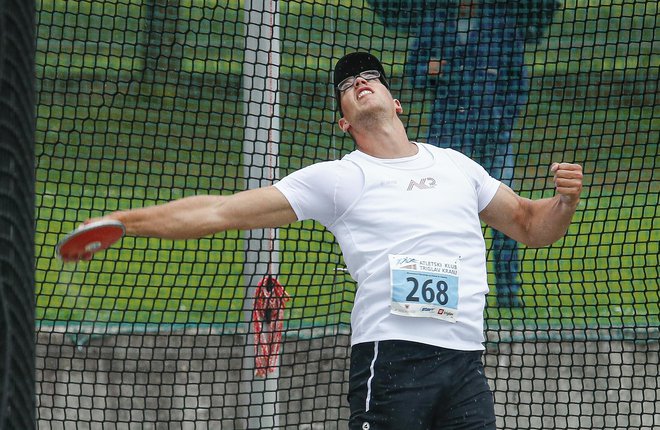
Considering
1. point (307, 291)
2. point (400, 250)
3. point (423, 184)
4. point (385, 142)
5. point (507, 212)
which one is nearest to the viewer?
point (400, 250)

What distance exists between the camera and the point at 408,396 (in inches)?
127

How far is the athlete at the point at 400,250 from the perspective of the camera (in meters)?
3.26

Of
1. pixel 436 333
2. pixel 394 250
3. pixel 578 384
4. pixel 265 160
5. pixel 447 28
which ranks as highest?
pixel 447 28

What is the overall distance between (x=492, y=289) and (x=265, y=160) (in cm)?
257

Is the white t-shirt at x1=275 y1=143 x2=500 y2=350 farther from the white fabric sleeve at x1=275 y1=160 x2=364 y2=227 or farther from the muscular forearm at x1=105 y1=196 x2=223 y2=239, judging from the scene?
the muscular forearm at x1=105 y1=196 x2=223 y2=239

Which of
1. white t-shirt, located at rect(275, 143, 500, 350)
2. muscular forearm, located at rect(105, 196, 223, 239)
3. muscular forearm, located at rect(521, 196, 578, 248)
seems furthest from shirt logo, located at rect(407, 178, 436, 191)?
muscular forearm, located at rect(105, 196, 223, 239)

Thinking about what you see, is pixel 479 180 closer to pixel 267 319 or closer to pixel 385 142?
pixel 385 142

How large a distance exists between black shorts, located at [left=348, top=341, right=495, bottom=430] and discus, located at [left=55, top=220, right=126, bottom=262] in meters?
0.95

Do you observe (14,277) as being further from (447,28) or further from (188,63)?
(188,63)

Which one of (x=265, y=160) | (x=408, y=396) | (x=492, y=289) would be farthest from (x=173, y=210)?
(x=492, y=289)

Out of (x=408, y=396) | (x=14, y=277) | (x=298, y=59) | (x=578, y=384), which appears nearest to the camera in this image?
(x=14, y=277)

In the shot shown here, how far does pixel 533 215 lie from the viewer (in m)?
3.73

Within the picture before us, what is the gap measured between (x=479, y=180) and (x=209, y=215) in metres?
0.96

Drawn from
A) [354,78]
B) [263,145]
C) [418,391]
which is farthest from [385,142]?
[263,145]
